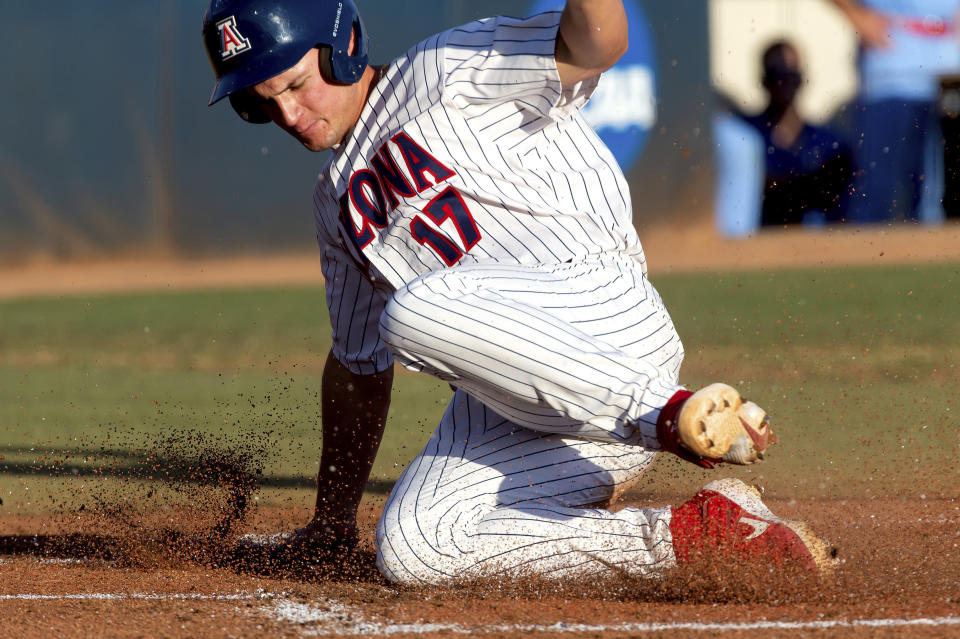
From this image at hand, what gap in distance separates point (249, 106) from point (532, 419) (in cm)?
104

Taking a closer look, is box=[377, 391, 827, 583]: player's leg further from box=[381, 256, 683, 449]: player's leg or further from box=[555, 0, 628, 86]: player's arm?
box=[555, 0, 628, 86]: player's arm

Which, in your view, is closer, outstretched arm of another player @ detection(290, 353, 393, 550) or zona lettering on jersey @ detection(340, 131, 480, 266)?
zona lettering on jersey @ detection(340, 131, 480, 266)

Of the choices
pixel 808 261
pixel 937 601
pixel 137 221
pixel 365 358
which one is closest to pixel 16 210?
pixel 137 221

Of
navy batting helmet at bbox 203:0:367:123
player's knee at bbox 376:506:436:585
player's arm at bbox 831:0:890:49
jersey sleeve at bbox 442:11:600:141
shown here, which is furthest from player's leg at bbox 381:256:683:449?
player's arm at bbox 831:0:890:49

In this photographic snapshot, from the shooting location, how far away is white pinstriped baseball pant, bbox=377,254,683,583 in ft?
6.91

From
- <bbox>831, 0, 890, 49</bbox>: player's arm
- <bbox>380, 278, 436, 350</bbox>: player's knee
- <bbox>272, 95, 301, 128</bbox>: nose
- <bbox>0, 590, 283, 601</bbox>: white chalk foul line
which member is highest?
<bbox>831, 0, 890, 49</bbox>: player's arm

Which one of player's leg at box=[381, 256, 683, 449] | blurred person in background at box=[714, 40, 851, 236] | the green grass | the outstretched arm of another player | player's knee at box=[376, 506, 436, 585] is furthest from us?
blurred person in background at box=[714, 40, 851, 236]

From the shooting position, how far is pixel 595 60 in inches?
92.7

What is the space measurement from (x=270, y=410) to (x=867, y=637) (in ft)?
13.3

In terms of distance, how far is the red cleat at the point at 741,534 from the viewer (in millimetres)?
2193

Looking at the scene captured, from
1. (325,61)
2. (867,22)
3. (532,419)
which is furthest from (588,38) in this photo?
(867,22)

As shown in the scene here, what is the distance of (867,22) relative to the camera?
44.7ft

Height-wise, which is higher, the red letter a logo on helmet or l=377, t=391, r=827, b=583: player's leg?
the red letter a logo on helmet

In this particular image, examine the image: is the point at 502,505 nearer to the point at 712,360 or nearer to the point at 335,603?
the point at 335,603
